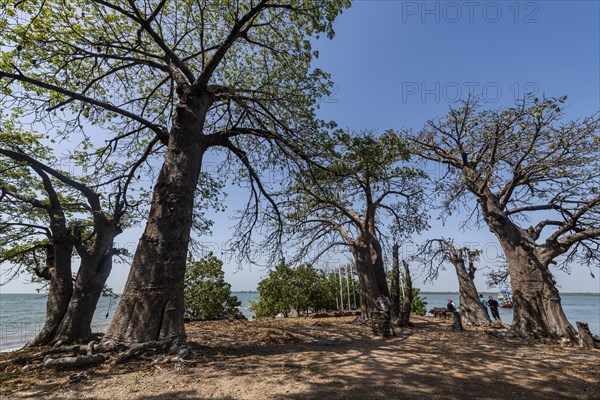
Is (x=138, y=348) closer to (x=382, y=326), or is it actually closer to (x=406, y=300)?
(x=382, y=326)

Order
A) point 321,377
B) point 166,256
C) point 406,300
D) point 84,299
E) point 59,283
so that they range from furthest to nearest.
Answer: point 406,300 < point 59,283 < point 84,299 < point 166,256 < point 321,377

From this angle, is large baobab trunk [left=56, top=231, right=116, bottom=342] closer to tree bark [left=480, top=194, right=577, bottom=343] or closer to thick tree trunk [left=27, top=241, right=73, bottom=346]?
thick tree trunk [left=27, top=241, right=73, bottom=346]

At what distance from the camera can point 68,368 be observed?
197 inches

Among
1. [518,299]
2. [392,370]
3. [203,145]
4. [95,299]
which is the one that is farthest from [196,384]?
[518,299]

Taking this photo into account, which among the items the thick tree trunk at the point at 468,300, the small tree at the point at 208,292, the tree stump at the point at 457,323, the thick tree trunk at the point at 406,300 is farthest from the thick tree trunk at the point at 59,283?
the thick tree trunk at the point at 468,300

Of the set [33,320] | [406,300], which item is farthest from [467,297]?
[33,320]

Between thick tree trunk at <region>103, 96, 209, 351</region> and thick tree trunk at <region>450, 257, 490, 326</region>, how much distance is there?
15.6 meters

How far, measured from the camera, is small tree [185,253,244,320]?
1650 centimetres

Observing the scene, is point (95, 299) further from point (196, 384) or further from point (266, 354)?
point (196, 384)

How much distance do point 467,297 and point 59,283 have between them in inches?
721

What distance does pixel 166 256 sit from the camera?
6281mm

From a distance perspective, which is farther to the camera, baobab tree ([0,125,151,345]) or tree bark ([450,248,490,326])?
tree bark ([450,248,490,326])

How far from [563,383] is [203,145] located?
334 inches

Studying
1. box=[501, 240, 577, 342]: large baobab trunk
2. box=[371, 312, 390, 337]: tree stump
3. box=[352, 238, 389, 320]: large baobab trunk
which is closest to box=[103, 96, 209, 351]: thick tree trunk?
box=[371, 312, 390, 337]: tree stump
